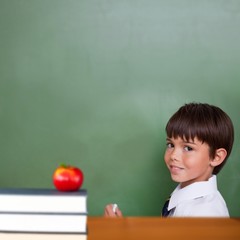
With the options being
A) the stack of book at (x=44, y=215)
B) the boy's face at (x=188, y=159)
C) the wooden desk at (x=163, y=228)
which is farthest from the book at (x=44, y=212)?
the boy's face at (x=188, y=159)

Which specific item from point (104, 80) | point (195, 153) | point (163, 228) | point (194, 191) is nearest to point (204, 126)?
point (195, 153)

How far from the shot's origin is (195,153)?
1.82 m

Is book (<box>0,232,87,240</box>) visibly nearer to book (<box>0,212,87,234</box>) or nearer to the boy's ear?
book (<box>0,212,87,234</box>)

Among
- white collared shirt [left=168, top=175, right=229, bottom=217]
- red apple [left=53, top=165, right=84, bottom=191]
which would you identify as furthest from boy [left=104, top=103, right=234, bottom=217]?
red apple [left=53, top=165, right=84, bottom=191]

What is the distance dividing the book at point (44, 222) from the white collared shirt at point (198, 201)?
923 mm

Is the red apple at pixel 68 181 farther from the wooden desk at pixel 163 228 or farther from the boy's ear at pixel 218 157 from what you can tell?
the boy's ear at pixel 218 157

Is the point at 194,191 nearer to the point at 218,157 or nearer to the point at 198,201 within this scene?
the point at 198,201

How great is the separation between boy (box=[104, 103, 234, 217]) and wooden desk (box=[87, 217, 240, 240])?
0.57 metres

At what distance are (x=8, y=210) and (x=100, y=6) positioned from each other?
142 centimetres

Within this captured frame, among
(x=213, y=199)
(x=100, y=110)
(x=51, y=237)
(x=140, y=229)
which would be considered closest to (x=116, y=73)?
(x=100, y=110)

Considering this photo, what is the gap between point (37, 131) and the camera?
2.12 metres

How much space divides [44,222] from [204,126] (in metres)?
1.11

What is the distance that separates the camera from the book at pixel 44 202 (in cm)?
82

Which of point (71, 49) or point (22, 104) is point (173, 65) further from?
point (22, 104)
